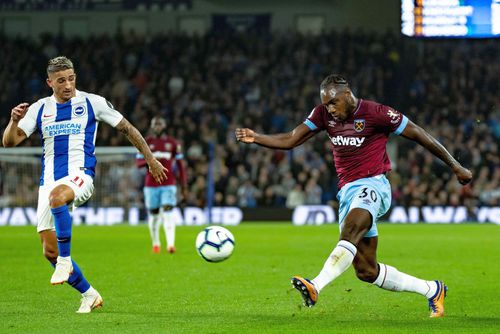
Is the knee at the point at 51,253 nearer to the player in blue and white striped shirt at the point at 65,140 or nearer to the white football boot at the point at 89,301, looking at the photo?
the player in blue and white striped shirt at the point at 65,140

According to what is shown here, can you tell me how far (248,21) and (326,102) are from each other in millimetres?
32401

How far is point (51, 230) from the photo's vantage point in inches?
328

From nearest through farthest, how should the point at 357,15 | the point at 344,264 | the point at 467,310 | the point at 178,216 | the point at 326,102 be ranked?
the point at 344,264 → the point at 326,102 → the point at 467,310 → the point at 178,216 → the point at 357,15

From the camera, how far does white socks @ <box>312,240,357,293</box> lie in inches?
289

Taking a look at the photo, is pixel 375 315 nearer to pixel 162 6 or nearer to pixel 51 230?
pixel 51 230

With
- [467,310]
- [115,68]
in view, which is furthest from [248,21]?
[467,310]

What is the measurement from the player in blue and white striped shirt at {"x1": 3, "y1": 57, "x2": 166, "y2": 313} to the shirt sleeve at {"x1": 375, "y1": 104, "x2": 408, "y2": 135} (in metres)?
2.02

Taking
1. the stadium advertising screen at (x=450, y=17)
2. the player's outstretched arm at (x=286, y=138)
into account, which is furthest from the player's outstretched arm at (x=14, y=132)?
the stadium advertising screen at (x=450, y=17)

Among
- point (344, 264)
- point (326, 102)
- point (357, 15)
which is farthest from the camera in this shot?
point (357, 15)

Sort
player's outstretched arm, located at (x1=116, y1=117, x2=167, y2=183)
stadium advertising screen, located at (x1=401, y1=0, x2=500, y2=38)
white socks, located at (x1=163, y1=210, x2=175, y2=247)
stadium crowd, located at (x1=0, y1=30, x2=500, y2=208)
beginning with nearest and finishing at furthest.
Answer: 1. player's outstretched arm, located at (x1=116, y1=117, x2=167, y2=183)
2. white socks, located at (x1=163, y1=210, x2=175, y2=247)
3. stadium advertising screen, located at (x1=401, y1=0, x2=500, y2=38)
4. stadium crowd, located at (x1=0, y1=30, x2=500, y2=208)

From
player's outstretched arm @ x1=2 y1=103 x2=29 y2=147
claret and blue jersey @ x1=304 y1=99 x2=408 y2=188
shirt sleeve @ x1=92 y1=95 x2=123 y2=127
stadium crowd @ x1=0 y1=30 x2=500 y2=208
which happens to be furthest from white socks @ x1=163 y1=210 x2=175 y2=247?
stadium crowd @ x1=0 y1=30 x2=500 y2=208

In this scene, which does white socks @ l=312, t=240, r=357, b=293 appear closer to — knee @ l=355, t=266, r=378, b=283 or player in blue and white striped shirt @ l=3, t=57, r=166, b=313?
knee @ l=355, t=266, r=378, b=283

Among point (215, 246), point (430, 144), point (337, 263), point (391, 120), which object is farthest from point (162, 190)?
point (337, 263)

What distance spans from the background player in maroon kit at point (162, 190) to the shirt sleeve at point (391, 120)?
8394 millimetres
